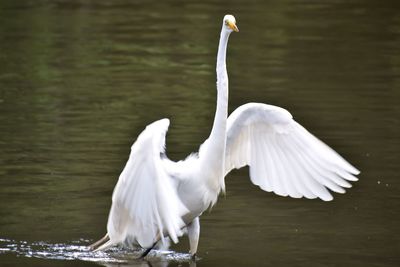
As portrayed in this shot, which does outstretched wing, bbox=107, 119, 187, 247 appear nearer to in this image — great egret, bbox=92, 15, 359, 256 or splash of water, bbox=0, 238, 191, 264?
great egret, bbox=92, 15, 359, 256

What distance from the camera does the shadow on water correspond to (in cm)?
850

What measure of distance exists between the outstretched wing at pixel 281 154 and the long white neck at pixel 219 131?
21.4 inches

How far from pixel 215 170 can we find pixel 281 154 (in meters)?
0.88

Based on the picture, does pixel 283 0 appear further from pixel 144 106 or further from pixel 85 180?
pixel 85 180

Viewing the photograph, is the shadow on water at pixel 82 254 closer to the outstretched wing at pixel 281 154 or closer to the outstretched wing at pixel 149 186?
the outstretched wing at pixel 281 154

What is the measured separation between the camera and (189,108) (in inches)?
536

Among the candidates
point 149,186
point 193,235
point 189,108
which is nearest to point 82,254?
point 193,235

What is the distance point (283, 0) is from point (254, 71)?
768cm

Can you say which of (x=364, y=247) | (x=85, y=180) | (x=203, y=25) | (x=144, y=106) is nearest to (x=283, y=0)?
(x=203, y=25)

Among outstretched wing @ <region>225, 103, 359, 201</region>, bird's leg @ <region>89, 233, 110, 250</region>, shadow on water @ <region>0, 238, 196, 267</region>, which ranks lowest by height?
shadow on water @ <region>0, 238, 196, 267</region>

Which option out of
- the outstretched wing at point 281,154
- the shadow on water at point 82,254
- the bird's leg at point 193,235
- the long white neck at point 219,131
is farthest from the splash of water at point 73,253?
the outstretched wing at point 281,154

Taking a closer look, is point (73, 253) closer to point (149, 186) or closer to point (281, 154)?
point (149, 186)

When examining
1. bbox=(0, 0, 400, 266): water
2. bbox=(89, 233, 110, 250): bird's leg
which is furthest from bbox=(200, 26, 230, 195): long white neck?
bbox=(89, 233, 110, 250): bird's leg

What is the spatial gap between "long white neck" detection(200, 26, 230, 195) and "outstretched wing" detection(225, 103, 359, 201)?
1.78ft
